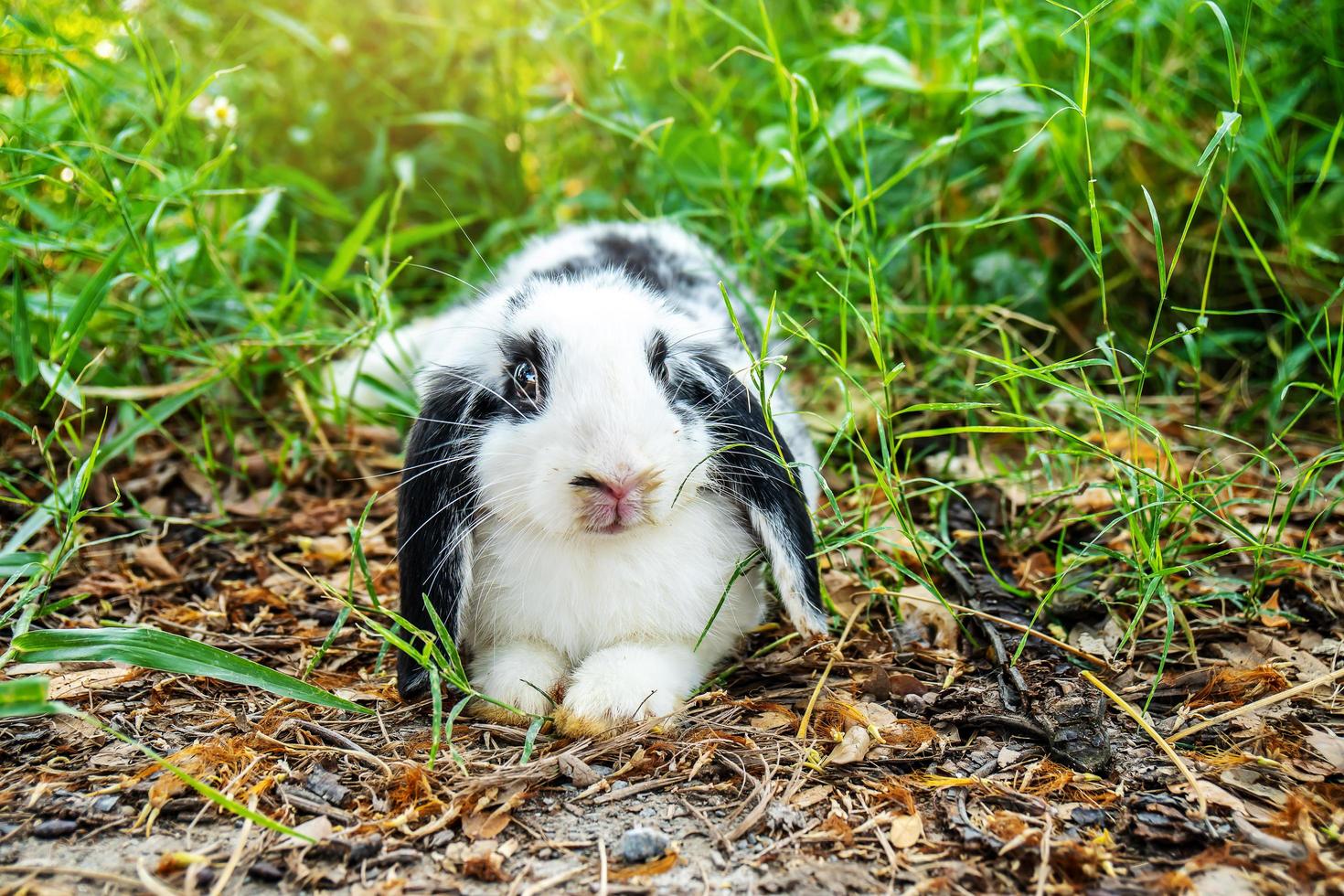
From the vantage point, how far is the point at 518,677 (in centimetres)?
252

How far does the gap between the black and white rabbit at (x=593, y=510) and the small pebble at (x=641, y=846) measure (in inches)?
14.8

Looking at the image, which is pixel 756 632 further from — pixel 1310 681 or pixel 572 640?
pixel 1310 681

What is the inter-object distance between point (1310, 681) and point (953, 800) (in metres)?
0.91

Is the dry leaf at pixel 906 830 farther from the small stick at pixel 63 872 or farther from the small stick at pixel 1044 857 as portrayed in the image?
the small stick at pixel 63 872

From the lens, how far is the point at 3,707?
6.05ft

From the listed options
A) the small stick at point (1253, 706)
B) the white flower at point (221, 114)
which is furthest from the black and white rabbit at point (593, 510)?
the white flower at point (221, 114)

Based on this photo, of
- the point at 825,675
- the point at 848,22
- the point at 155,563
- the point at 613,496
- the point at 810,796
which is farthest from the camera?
the point at 848,22

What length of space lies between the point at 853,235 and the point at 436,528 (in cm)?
141

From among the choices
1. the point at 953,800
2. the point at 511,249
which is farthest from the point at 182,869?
the point at 511,249

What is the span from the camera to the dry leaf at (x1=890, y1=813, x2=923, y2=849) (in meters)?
2.00

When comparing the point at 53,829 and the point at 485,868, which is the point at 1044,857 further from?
the point at 53,829

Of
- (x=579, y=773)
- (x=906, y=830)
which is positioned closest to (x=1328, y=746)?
(x=906, y=830)

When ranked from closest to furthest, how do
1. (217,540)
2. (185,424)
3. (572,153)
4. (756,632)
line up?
(756,632) → (217,540) → (185,424) → (572,153)

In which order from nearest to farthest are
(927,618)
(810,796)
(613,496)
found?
(810,796) < (613,496) < (927,618)
